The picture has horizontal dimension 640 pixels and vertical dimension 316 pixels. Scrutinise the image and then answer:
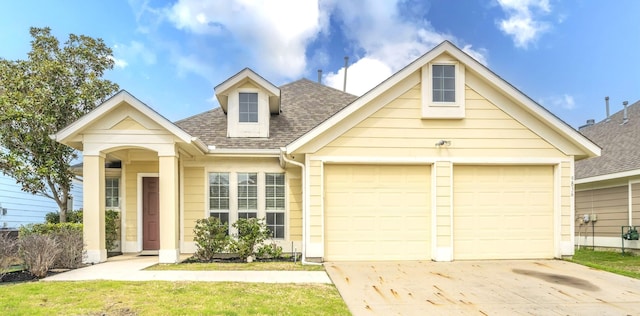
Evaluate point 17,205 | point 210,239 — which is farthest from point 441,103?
point 17,205

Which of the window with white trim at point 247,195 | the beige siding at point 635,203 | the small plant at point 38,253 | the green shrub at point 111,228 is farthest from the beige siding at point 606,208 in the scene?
the small plant at point 38,253

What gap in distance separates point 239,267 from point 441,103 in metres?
5.87

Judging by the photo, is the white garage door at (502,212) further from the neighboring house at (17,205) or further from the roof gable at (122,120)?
the neighboring house at (17,205)

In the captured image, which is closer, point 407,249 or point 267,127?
point 407,249

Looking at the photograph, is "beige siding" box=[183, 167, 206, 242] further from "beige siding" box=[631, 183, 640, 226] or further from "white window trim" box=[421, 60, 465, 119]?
"beige siding" box=[631, 183, 640, 226]

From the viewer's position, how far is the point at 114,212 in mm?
11180

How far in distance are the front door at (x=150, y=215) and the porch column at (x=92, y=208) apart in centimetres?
212

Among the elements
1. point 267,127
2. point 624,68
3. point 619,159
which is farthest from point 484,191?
point 624,68

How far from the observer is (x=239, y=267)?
863cm

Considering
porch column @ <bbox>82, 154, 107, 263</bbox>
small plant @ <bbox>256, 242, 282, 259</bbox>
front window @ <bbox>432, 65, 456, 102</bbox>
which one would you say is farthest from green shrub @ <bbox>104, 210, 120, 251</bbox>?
front window @ <bbox>432, 65, 456, 102</bbox>

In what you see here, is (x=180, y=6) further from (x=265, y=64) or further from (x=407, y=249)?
(x=407, y=249)

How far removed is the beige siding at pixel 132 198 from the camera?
11.3m

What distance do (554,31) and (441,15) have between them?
4.77 metres

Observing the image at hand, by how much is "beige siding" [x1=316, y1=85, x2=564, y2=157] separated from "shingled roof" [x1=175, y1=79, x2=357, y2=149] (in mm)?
2669
